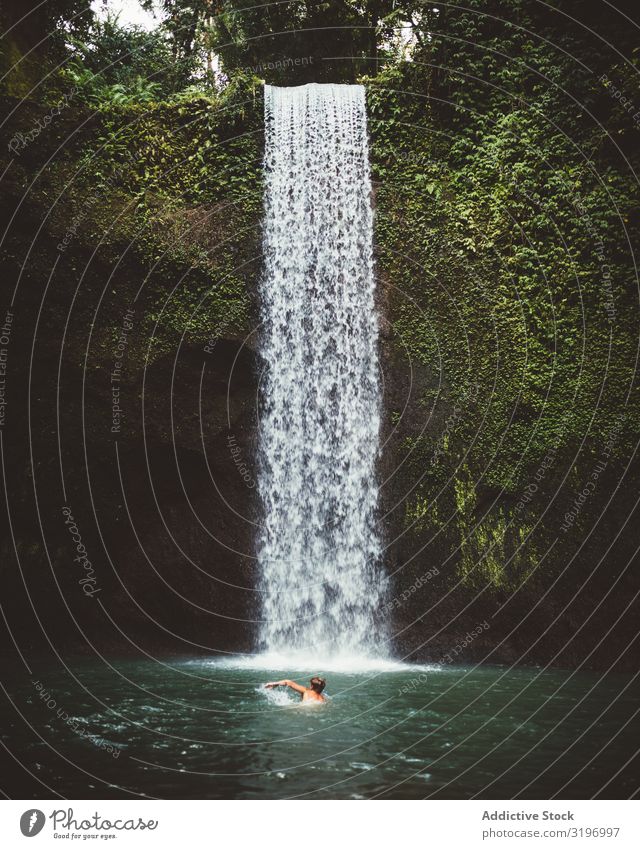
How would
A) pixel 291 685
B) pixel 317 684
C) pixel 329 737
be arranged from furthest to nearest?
pixel 291 685
pixel 317 684
pixel 329 737

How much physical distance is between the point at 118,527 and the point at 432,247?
8263mm

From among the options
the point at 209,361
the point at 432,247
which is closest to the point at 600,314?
the point at 432,247

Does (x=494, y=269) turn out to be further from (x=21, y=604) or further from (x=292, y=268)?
(x=21, y=604)

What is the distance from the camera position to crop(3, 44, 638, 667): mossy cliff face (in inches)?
448

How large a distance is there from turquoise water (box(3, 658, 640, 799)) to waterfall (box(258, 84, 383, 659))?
6.89ft

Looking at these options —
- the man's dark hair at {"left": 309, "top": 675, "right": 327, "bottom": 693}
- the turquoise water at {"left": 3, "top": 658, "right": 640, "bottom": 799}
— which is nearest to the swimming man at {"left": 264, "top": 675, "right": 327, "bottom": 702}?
the man's dark hair at {"left": 309, "top": 675, "right": 327, "bottom": 693}

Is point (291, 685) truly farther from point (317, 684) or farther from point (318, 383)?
point (318, 383)

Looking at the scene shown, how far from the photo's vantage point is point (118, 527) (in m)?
12.0

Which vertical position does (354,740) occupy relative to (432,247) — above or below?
below
